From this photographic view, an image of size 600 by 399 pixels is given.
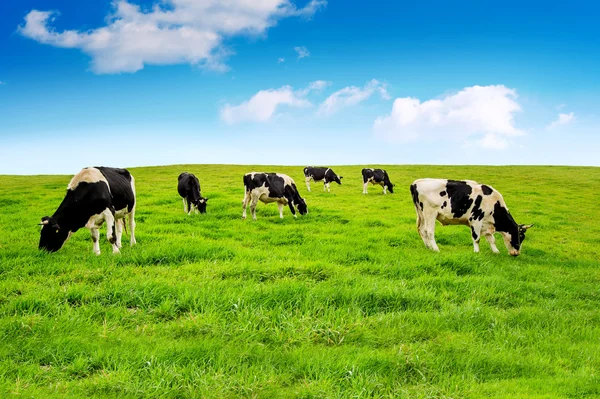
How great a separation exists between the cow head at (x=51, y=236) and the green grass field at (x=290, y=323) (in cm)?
27

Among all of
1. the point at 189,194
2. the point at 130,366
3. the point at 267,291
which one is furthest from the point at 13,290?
the point at 189,194

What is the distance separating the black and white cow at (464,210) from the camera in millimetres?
12070

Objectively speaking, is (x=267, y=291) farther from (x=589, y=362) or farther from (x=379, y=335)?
(x=589, y=362)

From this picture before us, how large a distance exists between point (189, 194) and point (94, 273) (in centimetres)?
1079

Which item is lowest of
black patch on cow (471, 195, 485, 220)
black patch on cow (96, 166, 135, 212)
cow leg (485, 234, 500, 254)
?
cow leg (485, 234, 500, 254)

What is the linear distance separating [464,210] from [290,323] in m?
8.51

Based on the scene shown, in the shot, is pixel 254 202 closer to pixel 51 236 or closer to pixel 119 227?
pixel 119 227

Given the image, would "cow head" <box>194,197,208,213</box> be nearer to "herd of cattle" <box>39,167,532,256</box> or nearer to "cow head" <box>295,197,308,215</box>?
"herd of cattle" <box>39,167,532,256</box>

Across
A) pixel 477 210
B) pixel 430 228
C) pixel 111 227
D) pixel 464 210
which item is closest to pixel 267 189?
pixel 430 228

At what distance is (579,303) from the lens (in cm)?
786

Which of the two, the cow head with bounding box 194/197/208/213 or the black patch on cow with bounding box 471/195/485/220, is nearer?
the black patch on cow with bounding box 471/195/485/220

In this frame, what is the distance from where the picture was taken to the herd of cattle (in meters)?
9.26

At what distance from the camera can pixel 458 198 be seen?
12.1m

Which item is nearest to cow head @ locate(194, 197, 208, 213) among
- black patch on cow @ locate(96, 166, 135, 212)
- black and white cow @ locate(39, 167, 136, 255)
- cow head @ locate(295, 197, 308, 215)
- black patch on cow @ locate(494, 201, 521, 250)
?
cow head @ locate(295, 197, 308, 215)
